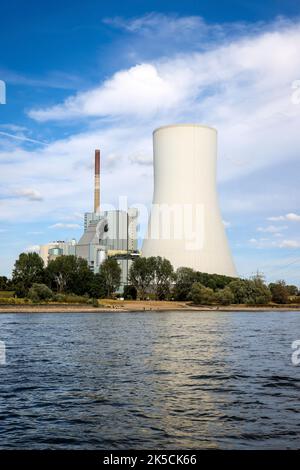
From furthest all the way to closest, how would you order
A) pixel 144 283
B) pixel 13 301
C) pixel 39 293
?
pixel 144 283, pixel 39 293, pixel 13 301

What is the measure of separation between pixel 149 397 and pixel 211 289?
188 feet

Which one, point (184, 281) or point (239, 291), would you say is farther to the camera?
point (184, 281)

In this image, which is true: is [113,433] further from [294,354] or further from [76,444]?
[294,354]

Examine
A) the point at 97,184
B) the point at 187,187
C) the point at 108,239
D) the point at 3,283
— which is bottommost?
the point at 3,283

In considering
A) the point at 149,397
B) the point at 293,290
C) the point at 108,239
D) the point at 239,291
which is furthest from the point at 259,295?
the point at 149,397

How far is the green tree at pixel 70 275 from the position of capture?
76875 mm

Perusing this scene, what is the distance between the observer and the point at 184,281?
72.1m

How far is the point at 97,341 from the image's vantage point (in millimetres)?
24234

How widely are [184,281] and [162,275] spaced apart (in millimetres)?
3446

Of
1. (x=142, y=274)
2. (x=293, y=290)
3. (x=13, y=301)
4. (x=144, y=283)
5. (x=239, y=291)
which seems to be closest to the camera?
(x=13, y=301)

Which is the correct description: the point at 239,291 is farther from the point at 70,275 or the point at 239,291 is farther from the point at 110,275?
the point at 70,275

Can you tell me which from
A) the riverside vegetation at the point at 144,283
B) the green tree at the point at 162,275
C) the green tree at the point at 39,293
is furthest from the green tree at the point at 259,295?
the green tree at the point at 39,293

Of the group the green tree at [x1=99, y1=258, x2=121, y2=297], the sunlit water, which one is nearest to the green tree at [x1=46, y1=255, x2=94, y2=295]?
the green tree at [x1=99, y1=258, x2=121, y2=297]

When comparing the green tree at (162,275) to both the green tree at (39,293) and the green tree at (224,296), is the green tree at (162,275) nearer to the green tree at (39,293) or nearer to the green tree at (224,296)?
the green tree at (224,296)
